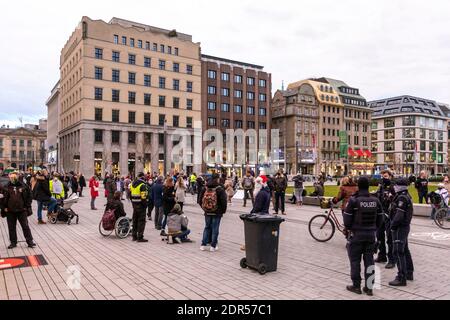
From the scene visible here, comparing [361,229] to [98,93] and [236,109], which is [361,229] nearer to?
[98,93]

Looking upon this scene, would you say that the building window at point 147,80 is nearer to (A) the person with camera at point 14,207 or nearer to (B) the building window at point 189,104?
(B) the building window at point 189,104

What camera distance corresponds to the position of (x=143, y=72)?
221ft

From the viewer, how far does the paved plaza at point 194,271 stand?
6332mm

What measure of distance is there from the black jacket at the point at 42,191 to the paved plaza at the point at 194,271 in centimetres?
265

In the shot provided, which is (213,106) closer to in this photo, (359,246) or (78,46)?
(78,46)

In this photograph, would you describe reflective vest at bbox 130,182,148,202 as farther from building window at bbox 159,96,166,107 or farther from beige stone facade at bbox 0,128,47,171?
beige stone facade at bbox 0,128,47,171

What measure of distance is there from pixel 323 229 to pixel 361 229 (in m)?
5.13

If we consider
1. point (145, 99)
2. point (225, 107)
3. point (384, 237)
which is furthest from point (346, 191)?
point (225, 107)

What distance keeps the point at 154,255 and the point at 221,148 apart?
68.6 m

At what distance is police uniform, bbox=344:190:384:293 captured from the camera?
6242 mm

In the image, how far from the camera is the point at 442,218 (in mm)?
14102

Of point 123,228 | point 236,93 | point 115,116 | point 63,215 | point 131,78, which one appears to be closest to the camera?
point 123,228

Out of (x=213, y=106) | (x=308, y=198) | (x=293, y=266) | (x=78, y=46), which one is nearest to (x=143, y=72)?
(x=78, y=46)

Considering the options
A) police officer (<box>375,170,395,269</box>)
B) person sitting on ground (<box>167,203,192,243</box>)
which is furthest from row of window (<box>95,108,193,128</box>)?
police officer (<box>375,170,395,269</box>)
